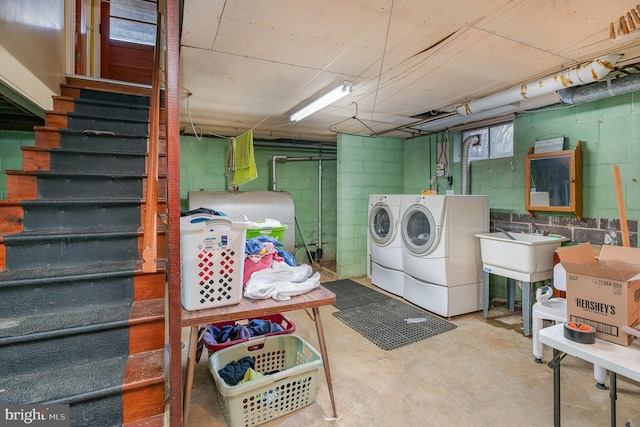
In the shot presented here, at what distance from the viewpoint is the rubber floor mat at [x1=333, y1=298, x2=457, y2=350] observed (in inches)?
108

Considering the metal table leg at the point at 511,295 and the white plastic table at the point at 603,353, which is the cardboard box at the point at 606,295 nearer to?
the white plastic table at the point at 603,353

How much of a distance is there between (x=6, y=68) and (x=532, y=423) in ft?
11.7

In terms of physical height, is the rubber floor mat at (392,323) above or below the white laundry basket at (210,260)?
below

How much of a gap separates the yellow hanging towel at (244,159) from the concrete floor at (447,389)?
1797 millimetres

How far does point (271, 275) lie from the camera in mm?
1605

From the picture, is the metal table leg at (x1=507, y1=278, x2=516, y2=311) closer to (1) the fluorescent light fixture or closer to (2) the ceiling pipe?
(2) the ceiling pipe

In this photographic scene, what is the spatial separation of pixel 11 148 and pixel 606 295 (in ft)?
17.2

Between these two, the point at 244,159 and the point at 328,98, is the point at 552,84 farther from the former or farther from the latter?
the point at 244,159

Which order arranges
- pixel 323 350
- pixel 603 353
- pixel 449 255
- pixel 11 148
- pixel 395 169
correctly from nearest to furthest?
pixel 603 353
pixel 323 350
pixel 449 255
pixel 11 148
pixel 395 169

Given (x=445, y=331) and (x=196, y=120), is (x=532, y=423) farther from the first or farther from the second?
(x=196, y=120)

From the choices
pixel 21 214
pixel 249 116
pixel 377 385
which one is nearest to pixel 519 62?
pixel 377 385

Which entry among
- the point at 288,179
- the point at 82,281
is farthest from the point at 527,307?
the point at 288,179

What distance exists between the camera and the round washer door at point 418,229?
3.33m

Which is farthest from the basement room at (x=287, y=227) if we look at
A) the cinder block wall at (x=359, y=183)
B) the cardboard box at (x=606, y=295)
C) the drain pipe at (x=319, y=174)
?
the drain pipe at (x=319, y=174)
